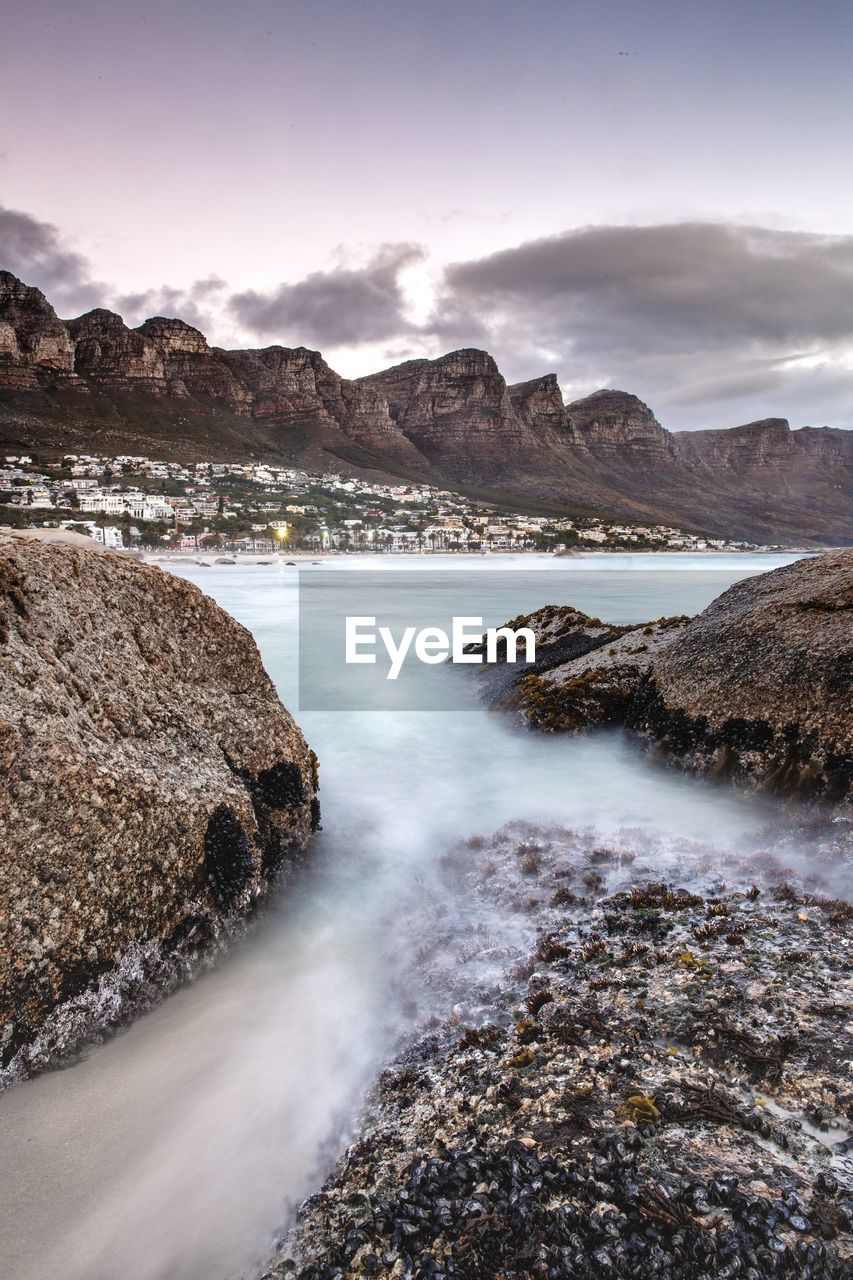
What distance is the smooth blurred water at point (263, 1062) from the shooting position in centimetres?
319

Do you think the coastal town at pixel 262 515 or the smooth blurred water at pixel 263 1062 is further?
the coastal town at pixel 262 515

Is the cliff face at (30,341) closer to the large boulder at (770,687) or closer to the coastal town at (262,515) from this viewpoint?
the coastal town at (262,515)

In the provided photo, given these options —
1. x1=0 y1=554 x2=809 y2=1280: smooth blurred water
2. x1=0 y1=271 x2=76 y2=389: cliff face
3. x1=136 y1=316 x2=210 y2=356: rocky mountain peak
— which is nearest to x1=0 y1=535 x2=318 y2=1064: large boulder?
x1=0 y1=554 x2=809 y2=1280: smooth blurred water

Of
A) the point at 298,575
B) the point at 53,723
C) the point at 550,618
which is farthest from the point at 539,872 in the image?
the point at 298,575

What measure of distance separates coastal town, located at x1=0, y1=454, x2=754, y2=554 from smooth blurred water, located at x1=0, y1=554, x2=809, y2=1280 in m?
78.2

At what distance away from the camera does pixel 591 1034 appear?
3.75 meters

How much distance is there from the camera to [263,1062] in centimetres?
428

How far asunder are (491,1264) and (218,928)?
3229 millimetres

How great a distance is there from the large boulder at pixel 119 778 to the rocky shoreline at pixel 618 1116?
1.97 meters

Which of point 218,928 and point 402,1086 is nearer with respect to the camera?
point 402,1086

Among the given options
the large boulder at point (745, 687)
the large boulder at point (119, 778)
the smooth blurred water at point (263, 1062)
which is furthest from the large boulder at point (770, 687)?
the large boulder at point (119, 778)

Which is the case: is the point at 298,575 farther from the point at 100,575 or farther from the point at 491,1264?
the point at 491,1264

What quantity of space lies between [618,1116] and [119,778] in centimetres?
374

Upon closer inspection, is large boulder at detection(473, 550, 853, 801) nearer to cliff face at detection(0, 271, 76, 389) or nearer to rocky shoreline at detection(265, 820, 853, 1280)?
rocky shoreline at detection(265, 820, 853, 1280)
